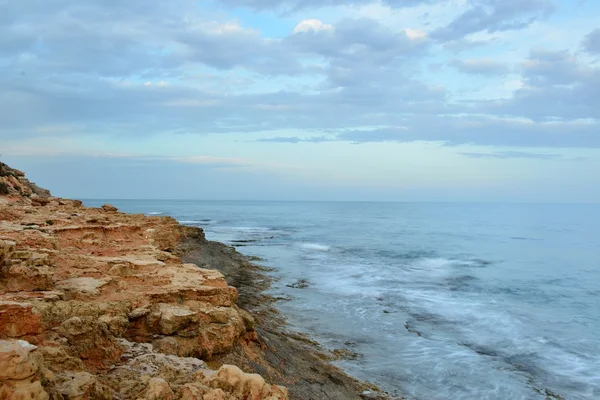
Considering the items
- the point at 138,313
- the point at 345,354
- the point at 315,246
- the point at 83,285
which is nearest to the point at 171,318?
the point at 138,313

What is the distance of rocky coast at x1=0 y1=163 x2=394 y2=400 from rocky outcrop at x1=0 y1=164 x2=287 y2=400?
0.02 metres

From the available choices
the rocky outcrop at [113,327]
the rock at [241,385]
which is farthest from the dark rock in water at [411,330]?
the rock at [241,385]

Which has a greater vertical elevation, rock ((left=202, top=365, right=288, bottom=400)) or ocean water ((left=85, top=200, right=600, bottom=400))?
rock ((left=202, top=365, right=288, bottom=400))

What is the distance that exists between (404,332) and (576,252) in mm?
41103

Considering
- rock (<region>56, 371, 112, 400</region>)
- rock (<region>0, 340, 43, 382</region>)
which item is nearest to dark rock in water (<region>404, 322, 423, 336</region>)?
rock (<region>56, 371, 112, 400</region>)

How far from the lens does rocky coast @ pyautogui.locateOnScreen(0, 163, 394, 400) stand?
18.0ft

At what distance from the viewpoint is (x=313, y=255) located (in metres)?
39.4

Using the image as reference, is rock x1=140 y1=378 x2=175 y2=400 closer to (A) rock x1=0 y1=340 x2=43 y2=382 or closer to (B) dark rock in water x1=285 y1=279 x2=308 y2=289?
(A) rock x1=0 y1=340 x2=43 y2=382

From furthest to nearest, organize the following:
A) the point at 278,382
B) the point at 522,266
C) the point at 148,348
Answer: the point at 522,266
the point at 278,382
the point at 148,348

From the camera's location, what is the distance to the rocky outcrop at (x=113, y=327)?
207 inches

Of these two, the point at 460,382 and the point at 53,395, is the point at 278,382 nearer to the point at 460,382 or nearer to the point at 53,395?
the point at 53,395

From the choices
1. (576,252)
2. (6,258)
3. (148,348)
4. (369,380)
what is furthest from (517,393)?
(576,252)

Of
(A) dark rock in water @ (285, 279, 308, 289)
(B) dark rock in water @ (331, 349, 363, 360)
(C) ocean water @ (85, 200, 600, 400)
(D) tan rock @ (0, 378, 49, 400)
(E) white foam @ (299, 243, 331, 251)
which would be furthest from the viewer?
(E) white foam @ (299, 243, 331, 251)

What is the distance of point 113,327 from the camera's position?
7828 millimetres
